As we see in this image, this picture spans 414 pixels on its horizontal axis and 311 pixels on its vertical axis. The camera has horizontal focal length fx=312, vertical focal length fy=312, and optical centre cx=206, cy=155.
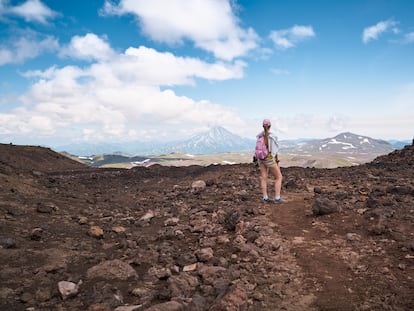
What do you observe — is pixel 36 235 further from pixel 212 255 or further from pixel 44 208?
pixel 212 255

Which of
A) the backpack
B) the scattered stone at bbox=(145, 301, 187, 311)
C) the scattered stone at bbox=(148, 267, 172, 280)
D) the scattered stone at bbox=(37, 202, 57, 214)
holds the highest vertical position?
the backpack

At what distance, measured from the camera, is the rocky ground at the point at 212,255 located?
5504 mm

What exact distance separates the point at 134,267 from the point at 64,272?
148 cm

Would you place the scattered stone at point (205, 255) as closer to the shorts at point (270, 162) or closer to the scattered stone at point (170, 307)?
the scattered stone at point (170, 307)

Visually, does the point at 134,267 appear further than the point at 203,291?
Yes

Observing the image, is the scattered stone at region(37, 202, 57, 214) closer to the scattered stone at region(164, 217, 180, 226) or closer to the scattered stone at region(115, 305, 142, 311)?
the scattered stone at region(164, 217, 180, 226)

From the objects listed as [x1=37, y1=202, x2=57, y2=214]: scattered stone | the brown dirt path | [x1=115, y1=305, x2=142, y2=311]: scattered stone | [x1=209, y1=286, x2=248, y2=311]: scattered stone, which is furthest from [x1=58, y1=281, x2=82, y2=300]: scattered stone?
[x1=37, y1=202, x2=57, y2=214]: scattered stone

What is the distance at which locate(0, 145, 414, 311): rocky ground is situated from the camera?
5504mm

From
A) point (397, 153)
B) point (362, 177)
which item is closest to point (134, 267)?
point (362, 177)

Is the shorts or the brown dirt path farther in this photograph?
the shorts

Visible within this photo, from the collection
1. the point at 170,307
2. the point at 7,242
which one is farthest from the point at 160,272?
the point at 7,242

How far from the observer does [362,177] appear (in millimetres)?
19594

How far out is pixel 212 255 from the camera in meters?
7.62

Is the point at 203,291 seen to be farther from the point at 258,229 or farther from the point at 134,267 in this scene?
the point at 258,229
